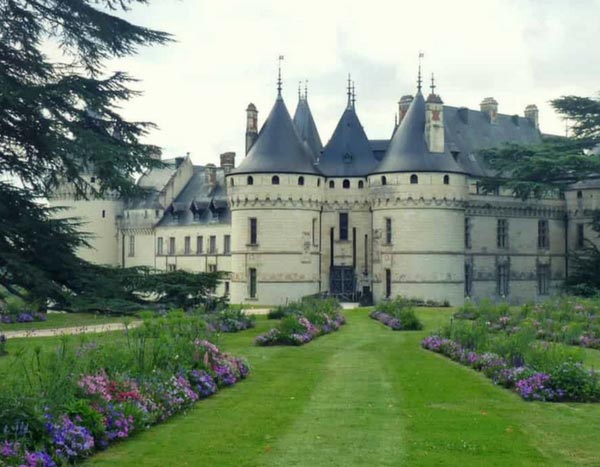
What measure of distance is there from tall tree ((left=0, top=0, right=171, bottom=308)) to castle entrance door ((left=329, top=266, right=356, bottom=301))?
2842 centimetres

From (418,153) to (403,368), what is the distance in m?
29.3

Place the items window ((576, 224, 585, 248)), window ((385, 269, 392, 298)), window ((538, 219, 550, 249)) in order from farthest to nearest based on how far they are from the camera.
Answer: window ((576, 224, 585, 248))
window ((538, 219, 550, 249))
window ((385, 269, 392, 298))

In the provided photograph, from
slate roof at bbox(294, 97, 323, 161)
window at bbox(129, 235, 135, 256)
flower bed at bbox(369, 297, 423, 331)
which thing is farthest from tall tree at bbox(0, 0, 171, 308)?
window at bbox(129, 235, 135, 256)

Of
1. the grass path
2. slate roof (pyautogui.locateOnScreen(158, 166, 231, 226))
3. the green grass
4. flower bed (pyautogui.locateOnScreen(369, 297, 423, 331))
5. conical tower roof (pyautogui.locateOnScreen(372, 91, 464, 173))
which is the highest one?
conical tower roof (pyautogui.locateOnScreen(372, 91, 464, 173))

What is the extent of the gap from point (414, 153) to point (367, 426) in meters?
35.4

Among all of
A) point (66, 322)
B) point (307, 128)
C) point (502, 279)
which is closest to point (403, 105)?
point (307, 128)

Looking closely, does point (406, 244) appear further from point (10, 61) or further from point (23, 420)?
point (23, 420)

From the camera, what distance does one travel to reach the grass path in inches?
409

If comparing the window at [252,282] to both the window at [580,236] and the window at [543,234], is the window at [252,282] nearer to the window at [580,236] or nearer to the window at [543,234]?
the window at [543,234]

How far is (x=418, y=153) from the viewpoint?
46.3 meters

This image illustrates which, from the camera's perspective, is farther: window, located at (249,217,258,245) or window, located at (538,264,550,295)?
window, located at (538,264,550,295)

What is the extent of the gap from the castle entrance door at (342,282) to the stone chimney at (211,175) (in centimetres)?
1712

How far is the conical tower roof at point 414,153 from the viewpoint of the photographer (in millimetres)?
46125

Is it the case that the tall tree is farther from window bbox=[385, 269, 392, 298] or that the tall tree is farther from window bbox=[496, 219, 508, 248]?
window bbox=[496, 219, 508, 248]
